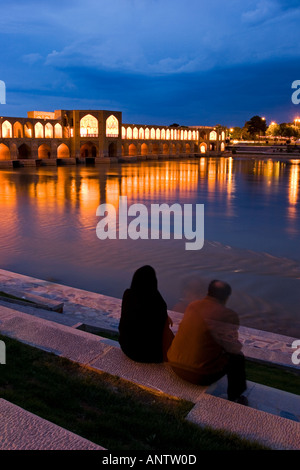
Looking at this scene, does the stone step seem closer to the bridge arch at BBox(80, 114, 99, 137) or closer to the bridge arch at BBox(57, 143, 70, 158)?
the bridge arch at BBox(80, 114, 99, 137)

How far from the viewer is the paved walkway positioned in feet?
6.86

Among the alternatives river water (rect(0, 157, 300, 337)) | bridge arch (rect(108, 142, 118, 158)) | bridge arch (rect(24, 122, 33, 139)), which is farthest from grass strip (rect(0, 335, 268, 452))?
bridge arch (rect(108, 142, 118, 158))

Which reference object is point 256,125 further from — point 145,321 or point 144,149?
point 145,321

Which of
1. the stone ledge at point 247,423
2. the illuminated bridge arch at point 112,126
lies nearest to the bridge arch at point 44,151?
the illuminated bridge arch at point 112,126

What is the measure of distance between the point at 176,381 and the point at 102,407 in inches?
19.5

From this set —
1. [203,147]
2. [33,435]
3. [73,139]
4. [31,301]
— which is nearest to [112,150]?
[73,139]

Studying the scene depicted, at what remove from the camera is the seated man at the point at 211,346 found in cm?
244

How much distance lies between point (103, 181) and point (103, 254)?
14.5 meters

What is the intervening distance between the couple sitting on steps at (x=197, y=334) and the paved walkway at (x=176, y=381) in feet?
0.36

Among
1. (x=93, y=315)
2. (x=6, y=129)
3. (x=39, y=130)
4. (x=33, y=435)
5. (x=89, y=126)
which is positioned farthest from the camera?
(x=89, y=126)

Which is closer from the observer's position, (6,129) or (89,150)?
(6,129)

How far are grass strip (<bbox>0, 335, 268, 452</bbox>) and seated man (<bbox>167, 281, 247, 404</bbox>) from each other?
0.69 ft

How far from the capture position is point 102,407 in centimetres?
231
